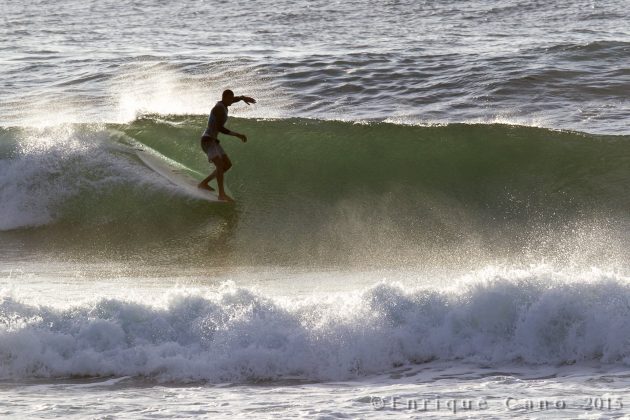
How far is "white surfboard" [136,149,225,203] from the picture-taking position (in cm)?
1251

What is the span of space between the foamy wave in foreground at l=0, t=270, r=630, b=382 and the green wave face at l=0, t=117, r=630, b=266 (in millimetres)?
2234

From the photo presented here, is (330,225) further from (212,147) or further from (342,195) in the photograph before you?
(212,147)

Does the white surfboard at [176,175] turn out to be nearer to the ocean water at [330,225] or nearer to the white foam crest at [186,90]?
the ocean water at [330,225]

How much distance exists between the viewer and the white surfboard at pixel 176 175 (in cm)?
1251

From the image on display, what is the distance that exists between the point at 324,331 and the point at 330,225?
4.08m

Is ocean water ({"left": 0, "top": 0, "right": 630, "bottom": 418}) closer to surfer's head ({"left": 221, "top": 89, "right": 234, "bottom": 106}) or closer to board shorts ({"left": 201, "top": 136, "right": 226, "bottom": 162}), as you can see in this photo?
board shorts ({"left": 201, "top": 136, "right": 226, "bottom": 162})

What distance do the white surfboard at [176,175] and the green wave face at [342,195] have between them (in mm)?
130

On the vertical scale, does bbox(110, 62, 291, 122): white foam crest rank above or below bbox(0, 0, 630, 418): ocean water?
above

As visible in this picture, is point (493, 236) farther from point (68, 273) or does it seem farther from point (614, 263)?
point (68, 273)

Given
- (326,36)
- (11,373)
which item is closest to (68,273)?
(11,373)

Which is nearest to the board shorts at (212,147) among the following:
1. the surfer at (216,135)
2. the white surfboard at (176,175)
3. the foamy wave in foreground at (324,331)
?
the surfer at (216,135)

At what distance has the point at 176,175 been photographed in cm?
1309

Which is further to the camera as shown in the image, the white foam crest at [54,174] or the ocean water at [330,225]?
the white foam crest at [54,174]

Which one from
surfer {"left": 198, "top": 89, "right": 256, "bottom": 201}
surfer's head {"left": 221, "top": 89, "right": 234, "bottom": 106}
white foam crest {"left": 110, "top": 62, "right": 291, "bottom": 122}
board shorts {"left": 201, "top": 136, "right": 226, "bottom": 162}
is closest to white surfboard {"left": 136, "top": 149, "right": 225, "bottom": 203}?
surfer {"left": 198, "top": 89, "right": 256, "bottom": 201}
